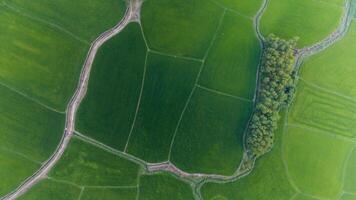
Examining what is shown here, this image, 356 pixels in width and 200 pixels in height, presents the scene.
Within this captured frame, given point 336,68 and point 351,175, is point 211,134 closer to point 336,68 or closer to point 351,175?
point 336,68

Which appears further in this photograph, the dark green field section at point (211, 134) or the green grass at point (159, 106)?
the dark green field section at point (211, 134)

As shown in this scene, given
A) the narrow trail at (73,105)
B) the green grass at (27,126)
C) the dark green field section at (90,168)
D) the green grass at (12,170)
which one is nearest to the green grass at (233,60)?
the narrow trail at (73,105)

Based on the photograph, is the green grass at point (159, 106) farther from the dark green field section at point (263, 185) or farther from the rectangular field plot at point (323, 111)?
the rectangular field plot at point (323, 111)

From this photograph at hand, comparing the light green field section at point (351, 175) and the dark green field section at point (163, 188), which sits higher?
the light green field section at point (351, 175)

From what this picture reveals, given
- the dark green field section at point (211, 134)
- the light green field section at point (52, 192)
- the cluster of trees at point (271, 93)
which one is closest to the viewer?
the cluster of trees at point (271, 93)

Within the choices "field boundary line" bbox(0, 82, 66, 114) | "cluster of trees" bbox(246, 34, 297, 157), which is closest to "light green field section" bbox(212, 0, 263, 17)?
"cluster of trees" bbox(246, 34, 297, 157)

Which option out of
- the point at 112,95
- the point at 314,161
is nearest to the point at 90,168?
the point at 112,95

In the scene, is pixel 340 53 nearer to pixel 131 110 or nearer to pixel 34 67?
pixel 131 110
